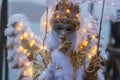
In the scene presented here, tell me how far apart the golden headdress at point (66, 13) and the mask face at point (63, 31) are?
2 centimetres

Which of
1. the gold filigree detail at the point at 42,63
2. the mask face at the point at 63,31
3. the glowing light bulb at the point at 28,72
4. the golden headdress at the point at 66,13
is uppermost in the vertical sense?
the golden headdress at the point at 66,13

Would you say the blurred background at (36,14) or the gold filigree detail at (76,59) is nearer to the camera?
the gold filigree detail at (76,59)

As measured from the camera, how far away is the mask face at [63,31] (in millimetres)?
3229

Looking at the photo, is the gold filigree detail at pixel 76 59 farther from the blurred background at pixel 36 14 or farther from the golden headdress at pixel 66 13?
the blurred background at pixel 36 14

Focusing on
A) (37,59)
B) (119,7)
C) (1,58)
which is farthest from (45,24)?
(1,58)

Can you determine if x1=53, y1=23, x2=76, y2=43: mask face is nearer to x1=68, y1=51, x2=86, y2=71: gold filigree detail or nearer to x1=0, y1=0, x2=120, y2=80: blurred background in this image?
x1=68, y1=51, x2=86, y2=71: gold filigree detail

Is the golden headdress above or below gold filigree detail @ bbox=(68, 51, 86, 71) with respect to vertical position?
above

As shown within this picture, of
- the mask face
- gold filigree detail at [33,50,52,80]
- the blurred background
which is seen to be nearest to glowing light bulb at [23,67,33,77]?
gold filigree detail at [33,50,52,80]

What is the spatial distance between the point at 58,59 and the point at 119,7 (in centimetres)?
52

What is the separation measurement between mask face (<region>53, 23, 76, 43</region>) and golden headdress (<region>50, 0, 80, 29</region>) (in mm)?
24

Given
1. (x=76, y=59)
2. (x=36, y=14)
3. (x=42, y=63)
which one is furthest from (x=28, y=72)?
(x=36, y=14)

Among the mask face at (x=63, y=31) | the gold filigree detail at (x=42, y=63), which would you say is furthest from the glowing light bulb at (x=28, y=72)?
the mask face at (x=63, y=31)

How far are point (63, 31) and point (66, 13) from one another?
113mm

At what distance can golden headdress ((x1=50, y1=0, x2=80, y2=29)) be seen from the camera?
326 cm
